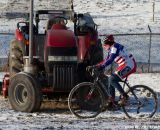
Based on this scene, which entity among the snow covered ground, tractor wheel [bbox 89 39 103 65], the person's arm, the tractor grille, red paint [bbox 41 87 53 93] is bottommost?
the snow covered ground

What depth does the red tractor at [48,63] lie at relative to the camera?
494 inches

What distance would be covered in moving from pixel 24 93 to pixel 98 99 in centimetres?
154

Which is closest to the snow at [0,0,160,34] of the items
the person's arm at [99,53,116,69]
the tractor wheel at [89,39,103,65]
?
the tractor wheel at [89,39,103,65]

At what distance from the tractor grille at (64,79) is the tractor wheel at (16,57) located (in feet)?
4.30

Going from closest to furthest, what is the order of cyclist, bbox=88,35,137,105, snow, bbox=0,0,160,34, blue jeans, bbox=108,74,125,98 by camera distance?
1. cyclist, bbox=88,35,137,105
2. blue jeans, bbox=108,74,125,98
3. snow, bbox=0,0,160,34

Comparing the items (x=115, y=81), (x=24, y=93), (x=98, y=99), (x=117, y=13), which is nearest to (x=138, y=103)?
(x=115, y=81)

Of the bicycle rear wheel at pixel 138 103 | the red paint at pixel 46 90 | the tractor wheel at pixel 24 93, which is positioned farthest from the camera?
the red paint at pixel 46 90

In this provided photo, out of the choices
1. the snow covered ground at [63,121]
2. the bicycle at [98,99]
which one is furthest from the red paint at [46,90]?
the bicycle at [98,99]

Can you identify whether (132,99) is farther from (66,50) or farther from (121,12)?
(121,12)

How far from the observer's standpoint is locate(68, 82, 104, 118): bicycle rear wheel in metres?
12.2

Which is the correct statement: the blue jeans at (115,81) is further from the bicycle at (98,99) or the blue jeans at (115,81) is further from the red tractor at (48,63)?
the red tractor at (48,63)

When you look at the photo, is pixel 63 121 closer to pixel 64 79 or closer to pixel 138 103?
pixel 64 79

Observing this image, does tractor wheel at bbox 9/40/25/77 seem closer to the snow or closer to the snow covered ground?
the snow covered ground

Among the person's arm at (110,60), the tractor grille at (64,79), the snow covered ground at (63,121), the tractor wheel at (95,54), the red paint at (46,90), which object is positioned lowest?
the snow covered ground at (63,121)
